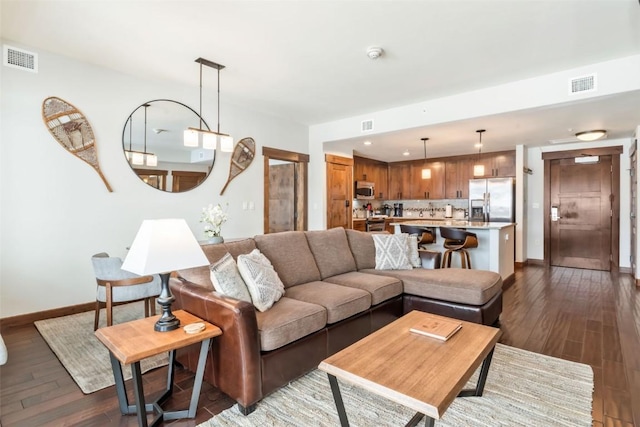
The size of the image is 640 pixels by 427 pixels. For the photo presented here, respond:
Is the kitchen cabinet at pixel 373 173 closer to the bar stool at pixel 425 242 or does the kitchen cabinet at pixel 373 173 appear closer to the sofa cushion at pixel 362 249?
the bar stool at pixel 425 242

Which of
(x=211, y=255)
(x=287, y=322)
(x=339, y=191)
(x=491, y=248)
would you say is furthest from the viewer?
(x=339, y=191)

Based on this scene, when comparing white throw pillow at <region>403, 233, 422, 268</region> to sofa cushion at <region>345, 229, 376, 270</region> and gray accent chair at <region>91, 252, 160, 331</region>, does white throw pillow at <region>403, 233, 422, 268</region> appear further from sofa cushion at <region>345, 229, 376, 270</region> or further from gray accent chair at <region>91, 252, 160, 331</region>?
gray accent chair at <region>91, 252, 160, 331</region>

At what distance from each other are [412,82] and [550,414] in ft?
11.1

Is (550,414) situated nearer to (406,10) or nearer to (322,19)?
(406,10)

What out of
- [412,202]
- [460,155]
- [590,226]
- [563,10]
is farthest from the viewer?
[412,202]

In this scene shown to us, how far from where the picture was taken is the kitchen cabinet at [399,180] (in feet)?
29.1

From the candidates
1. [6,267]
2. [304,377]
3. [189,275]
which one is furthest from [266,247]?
[6,267]

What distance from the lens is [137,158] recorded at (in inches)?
156

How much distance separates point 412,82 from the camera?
3.96m

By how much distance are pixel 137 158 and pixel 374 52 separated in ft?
9.57

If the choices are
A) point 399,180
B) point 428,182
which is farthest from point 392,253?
point 399,180

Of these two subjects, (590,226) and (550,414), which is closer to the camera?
(550,414)

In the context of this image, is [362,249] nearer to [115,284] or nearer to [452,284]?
[452,284]

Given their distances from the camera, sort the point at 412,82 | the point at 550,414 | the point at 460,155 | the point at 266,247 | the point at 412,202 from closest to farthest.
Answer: the point at 550,414 → the point at 266,247 → the point at 412,82 → the point at 460,155 → the point at 412,202
